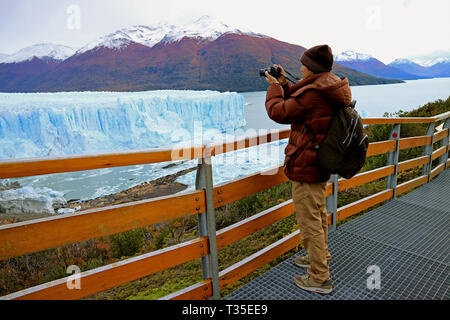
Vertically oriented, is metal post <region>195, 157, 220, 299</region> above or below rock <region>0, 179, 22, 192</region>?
above

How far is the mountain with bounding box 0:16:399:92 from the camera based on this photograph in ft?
279

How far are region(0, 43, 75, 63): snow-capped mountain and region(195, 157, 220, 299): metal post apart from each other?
4540 inches

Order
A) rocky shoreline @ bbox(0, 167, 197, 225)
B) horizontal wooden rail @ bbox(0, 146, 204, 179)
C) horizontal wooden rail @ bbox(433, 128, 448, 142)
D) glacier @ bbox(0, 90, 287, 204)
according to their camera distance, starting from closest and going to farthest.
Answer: horizontal wooden rail @ bbox(0, 146, 204, 179) → horizontal wooden rail @ bbox(433, 128, 448, 142) → rocky shoreline @ bbox(0, 167, 197, 225) → glacier @ bbox(0, 90, 287, 204)

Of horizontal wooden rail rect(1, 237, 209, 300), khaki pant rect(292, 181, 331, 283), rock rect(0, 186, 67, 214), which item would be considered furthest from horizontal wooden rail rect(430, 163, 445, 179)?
rock rect(0, 186, 67, 214)

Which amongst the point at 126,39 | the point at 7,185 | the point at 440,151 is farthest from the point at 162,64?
the point at 440,151

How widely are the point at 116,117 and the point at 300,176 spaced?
2261 centimetres

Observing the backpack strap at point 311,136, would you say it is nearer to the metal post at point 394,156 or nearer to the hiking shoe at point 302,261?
the hiking shoe at point 302,261

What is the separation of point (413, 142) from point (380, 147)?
1072mm

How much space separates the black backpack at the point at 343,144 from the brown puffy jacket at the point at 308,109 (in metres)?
0.04

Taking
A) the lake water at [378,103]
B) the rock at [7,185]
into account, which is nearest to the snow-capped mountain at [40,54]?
the lake water at [378,103]

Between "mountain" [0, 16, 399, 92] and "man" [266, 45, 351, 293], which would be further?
"mountain" [0, 16, 399, 92]

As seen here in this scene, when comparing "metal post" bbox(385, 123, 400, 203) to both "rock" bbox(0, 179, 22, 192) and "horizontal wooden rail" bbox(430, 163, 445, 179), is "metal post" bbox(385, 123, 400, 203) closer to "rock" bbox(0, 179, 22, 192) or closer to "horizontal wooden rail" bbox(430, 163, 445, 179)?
"horizontal wooden rail" bbox(430, 163, 445, 179)

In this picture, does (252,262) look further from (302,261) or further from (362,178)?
(362,178)

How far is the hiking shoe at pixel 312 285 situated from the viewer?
2.11m
